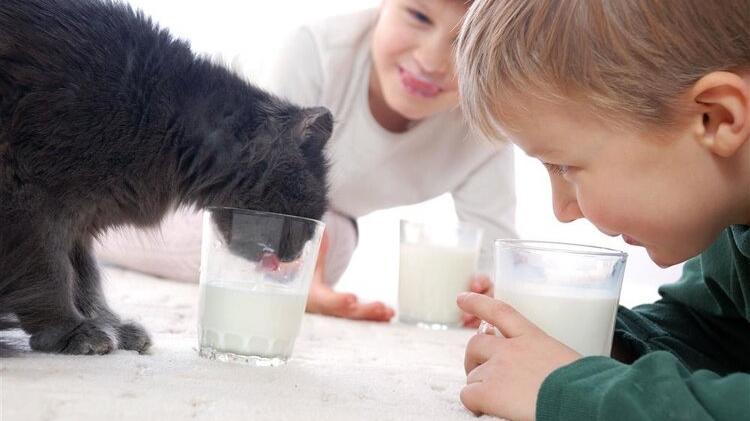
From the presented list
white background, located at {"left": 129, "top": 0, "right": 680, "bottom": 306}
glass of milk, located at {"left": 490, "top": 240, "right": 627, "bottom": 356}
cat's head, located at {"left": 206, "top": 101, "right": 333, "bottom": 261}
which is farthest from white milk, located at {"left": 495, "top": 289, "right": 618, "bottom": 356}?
white background, located at {"left": 129, "top": 0, "right": 680, "bottom": 306}

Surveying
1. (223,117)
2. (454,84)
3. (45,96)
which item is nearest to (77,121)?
(45,96)

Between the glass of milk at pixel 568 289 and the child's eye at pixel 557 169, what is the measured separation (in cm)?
9

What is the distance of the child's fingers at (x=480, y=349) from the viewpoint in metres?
0.94

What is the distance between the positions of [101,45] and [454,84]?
3.62ft

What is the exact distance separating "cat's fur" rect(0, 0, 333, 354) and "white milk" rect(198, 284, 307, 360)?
0.23 feet

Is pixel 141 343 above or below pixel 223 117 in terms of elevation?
below

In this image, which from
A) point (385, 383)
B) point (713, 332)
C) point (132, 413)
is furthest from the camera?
point (713, 332)

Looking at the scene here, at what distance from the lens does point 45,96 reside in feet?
3.41

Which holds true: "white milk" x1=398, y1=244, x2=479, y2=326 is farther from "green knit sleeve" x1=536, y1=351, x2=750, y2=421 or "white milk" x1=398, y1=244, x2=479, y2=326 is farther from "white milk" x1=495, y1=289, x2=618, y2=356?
"green knit sleeve" x1=536, y1=351, x2=750, y2=421

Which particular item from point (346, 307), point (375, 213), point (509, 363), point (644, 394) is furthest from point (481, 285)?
point (375, 213)

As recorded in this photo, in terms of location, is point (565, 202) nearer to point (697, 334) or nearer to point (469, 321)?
point (697, 334)

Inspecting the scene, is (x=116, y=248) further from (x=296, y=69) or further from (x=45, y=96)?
(x=45, y=96)

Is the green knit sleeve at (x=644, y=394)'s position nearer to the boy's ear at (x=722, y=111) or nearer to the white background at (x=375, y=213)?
the boy's ear at (x=722, y=111)

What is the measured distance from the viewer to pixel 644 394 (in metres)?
0.77
